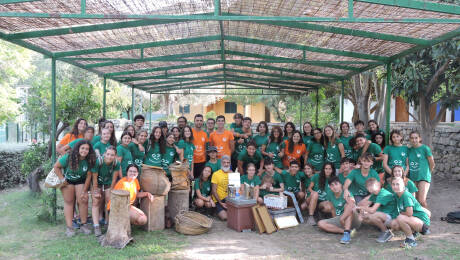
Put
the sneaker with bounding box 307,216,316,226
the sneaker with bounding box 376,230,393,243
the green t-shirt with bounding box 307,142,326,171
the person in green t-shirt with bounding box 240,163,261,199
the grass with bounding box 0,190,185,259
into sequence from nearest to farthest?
the grass with bounding box 0,190,185,259, the sneaker with bounding box 376,230,393,243, the sneaker with bounding box 307,216,316,226, the person in green t-shirt with bounding box 240,163,261,199, the green t-shirt with bounding box 307,142,326,171

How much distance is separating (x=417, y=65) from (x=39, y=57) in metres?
30.7

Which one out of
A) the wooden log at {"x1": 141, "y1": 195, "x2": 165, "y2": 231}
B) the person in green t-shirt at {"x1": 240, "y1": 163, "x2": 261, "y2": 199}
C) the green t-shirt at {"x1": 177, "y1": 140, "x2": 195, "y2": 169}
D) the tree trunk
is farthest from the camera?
the tree trunk

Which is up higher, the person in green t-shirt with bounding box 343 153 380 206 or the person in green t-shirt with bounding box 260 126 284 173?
the person in green t-shirt with bounding box 260 126 284 173

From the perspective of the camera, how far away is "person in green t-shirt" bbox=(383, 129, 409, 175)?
5.92 meters

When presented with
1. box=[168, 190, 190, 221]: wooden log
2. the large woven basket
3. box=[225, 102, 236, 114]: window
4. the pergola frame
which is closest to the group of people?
box=[168, 190, 190, 221]: wooden log

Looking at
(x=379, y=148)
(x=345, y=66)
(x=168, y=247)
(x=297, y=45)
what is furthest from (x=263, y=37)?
(x=168, y=247)

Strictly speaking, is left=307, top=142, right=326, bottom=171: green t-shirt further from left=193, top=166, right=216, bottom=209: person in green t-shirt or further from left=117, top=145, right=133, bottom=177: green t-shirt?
left=117, top=145, right=133, bottom=177: green t-shirt

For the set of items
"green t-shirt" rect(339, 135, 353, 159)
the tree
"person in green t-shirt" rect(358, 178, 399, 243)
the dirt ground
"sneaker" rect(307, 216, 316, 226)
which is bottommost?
the dirt ground

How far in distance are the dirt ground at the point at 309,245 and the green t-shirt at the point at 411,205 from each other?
34 centimetres

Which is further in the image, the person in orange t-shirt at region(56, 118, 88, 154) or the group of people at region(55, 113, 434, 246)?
the person in orange t-shirt at region(56, 118, 88, 154)

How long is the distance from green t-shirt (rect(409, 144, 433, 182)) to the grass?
150 inches

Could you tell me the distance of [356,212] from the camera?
5.46m

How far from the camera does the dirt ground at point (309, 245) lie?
15.3ft

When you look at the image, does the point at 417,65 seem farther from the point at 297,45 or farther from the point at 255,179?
the point at 255,179
